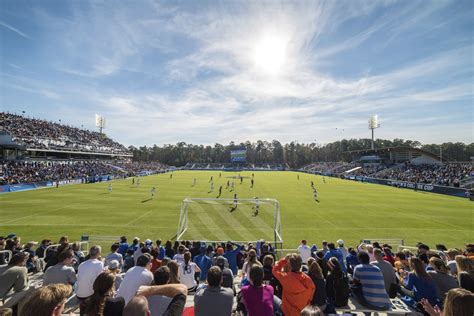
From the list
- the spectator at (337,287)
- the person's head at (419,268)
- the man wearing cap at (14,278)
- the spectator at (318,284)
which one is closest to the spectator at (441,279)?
the person's head at (419,268)

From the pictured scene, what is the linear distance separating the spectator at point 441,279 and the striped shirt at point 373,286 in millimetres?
1107

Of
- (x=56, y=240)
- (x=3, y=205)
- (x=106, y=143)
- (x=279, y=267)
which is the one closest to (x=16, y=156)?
(x=3, y=205)

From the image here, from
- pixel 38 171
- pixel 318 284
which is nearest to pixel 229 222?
pixel 318 284

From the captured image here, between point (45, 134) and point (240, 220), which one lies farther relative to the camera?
point (45, 134)

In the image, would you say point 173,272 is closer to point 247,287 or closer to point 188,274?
Result: point 247,287

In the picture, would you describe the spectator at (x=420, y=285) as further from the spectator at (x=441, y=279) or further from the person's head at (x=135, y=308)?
the person's head at (x=135, y=308)

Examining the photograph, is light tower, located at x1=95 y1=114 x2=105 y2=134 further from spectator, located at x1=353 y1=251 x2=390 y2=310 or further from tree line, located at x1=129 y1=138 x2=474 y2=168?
spectator, located at x1=353 y1=251 x2=390 y2=310

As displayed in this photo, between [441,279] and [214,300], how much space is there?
525 cm

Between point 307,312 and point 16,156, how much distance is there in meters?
66.8

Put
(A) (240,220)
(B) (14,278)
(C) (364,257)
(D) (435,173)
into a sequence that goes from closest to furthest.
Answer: (B) (14,278) < (C) (364,257) < (A) (240,220) < (D) (435,173)

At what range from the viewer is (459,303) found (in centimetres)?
249

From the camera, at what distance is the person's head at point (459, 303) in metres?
2.43

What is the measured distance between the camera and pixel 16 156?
50.0 meters

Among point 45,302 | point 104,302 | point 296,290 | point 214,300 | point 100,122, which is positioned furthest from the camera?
point 100,122
